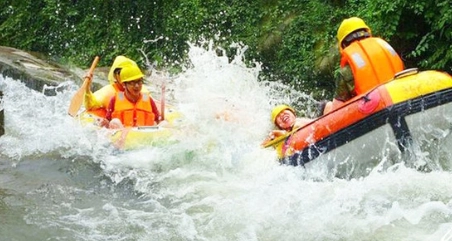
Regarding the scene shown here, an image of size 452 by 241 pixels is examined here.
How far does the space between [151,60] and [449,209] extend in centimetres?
922

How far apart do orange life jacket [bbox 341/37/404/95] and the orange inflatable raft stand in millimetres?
419

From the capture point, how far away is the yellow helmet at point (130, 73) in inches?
312

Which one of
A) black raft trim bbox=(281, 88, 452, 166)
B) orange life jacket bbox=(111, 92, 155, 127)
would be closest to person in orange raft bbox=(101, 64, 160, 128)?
orange life jacket bbox=(111, 92, 155, 127)

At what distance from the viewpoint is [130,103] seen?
8.00 metres

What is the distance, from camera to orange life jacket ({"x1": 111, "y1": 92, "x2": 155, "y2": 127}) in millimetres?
7953

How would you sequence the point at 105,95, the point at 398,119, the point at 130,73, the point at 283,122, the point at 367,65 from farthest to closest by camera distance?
the point at 105,95, the point at 130,73, the point at 283,122, the point at 367,65, the point at 398,119

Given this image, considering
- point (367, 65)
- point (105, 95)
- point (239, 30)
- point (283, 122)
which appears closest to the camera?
point (367, 65)

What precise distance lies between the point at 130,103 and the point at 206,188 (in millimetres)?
1994

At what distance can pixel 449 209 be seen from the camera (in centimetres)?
517

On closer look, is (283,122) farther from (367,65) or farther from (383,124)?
(383,124)

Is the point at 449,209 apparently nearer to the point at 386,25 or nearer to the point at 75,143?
the point at 386,25

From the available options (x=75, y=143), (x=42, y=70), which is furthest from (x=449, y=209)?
(x=42, y=70)

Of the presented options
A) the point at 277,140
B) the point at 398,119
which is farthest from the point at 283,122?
the point at 398,119

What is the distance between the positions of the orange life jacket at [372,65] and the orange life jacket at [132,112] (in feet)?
8.85
